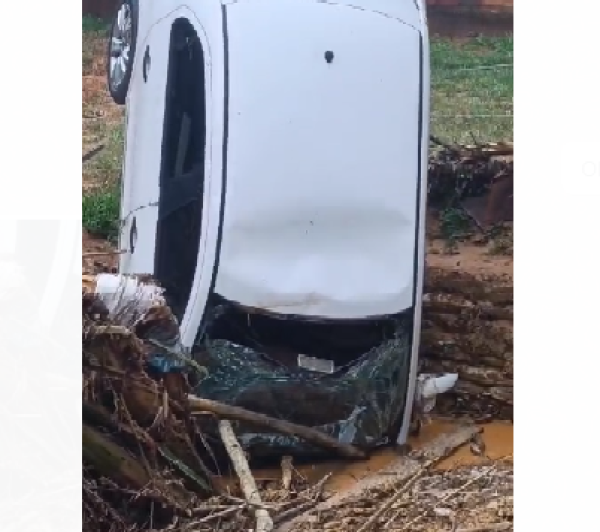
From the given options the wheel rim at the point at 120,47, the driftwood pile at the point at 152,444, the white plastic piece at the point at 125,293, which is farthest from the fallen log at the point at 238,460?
the wheel rim at the point at 120,47

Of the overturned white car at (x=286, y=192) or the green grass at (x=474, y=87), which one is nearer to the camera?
the overturned white car at (x=286, y=192)

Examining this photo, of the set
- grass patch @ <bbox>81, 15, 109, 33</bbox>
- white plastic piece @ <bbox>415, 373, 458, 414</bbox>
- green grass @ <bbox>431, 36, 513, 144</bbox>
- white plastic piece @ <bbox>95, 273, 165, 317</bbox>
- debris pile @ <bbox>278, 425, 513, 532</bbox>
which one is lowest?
debris pile @ <bbox>278, 425, 513, 532</bbox>

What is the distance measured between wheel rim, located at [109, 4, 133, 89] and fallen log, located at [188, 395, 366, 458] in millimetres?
947

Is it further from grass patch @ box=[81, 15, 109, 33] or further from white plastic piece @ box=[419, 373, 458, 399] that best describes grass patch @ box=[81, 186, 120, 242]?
white plastic piece @ box=[419, 373, 458, 399]

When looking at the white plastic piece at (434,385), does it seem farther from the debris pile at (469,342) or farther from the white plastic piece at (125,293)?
the white plastic piece at (125,293)

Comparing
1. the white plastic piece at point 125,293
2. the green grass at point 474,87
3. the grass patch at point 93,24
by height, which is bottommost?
the white plastic piece at point 125,293

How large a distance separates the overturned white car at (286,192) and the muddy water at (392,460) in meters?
0.06

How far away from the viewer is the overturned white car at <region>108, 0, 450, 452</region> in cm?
250

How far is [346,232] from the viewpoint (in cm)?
254

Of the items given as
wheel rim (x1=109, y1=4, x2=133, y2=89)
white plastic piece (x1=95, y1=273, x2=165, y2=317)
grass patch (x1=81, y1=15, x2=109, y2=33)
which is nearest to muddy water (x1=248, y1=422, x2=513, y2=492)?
white plastic piece (x1=95, y1=273, x2=165, y2=317)

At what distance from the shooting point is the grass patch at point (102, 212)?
254 centimetres
